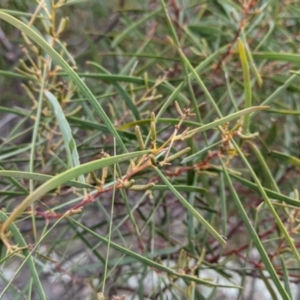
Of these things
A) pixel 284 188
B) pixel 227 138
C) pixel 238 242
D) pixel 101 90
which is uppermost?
pixel 227 138

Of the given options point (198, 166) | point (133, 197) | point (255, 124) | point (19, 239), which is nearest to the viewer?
point (19, 239)

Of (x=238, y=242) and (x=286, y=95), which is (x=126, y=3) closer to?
(x=286, y=95)

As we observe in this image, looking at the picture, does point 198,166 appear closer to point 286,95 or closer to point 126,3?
point 286,95

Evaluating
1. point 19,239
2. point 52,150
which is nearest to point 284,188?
point 52,150

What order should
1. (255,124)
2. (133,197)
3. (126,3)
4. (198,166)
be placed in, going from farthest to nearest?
(126,3)
(133,197)
(255,124)
(198,166)

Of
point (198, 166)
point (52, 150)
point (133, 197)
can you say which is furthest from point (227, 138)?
point (133, 197)

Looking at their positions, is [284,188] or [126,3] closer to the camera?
[284,188]

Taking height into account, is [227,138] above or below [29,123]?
above
